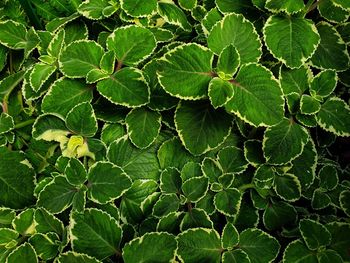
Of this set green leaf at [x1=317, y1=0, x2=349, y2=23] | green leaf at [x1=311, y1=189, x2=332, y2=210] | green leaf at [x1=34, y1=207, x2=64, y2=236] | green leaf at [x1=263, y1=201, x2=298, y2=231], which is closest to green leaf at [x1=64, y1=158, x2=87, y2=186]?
green leaf at [x1=34, y1=207, x2=64, y2=236]

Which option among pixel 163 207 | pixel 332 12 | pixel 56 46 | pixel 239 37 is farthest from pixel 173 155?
pixel 332 12

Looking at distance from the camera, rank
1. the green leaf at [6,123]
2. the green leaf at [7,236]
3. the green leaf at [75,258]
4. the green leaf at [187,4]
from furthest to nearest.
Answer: the green leaf at [187,4], the green leaf at [6,123], the green leaf at [7,236], the green leaf at [75,258]

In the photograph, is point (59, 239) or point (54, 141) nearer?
point (59, 239)

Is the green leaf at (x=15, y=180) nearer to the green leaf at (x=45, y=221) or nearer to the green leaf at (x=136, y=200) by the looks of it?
the green leaf at (x=45, y=221)

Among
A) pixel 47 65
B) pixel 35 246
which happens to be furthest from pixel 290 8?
pixel 35 246

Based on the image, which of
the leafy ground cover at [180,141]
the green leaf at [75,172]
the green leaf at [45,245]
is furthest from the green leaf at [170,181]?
the green leaf at [45,245]

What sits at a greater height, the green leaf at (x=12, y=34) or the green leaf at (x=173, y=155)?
the green leaf at (x=12, y=34)

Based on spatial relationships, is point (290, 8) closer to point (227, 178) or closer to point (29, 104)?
point (227, 178)
